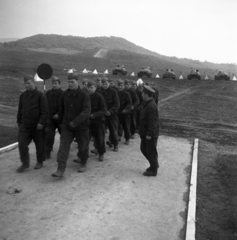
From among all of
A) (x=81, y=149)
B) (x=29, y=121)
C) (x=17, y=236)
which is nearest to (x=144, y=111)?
(x=81, y=149)

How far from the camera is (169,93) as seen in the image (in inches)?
948

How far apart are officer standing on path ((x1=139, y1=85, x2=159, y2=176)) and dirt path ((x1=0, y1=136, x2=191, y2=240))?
1.24 ft

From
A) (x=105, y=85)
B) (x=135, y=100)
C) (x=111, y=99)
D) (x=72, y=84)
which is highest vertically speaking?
(x=72, y=84)

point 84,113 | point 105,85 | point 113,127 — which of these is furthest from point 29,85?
point 113,127

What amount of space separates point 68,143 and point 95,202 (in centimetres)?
157

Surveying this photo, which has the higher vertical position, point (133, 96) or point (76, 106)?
point (76, 106)

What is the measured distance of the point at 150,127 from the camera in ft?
20.1

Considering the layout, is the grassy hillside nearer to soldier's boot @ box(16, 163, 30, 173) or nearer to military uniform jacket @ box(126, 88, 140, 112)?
military uniform jacket @ box(126, 88, 140, 112)

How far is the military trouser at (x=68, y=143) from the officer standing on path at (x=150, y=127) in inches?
48.9

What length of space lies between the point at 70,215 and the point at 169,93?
20418 mm

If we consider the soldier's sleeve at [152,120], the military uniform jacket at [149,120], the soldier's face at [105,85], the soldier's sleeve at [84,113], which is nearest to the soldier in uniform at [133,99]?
the soldier's face at [105,85]

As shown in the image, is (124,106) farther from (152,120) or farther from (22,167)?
(22,167)

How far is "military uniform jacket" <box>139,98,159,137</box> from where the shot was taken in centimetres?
613

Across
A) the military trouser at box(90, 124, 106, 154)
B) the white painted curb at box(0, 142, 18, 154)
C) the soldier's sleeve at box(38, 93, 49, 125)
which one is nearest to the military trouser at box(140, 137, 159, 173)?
the military trouser at box(90, 124, 106, 154)
